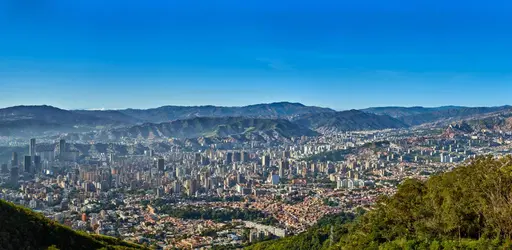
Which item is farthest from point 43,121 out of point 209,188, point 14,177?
point 209,188

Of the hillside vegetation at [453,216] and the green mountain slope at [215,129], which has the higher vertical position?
the green mountain slope at [215,129]

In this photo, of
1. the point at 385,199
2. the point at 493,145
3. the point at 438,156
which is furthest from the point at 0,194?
the point at 493,145

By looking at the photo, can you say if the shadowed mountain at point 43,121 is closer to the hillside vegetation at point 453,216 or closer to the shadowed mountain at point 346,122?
the shadowed mountain at point 346,122

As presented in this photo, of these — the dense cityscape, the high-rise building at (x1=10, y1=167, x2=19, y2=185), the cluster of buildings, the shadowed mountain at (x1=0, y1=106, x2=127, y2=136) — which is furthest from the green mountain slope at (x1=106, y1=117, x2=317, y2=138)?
the high-rise building at (x1=10, y1=167, x2=19, y2=185)

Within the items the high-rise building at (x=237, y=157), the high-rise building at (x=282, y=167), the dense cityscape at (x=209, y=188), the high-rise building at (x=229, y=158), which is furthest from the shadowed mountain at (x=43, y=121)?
the high-rise building at (x=282, y=167)

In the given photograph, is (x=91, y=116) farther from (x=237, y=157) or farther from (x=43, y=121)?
(x=237, y=157)

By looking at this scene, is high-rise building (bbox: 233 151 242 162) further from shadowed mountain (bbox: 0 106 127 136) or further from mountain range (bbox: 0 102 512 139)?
shadowed mountain (bbox: 0 106 127 136)

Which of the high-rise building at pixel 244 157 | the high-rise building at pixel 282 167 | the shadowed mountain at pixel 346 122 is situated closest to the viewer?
the high-rise building at pixel 282 167
